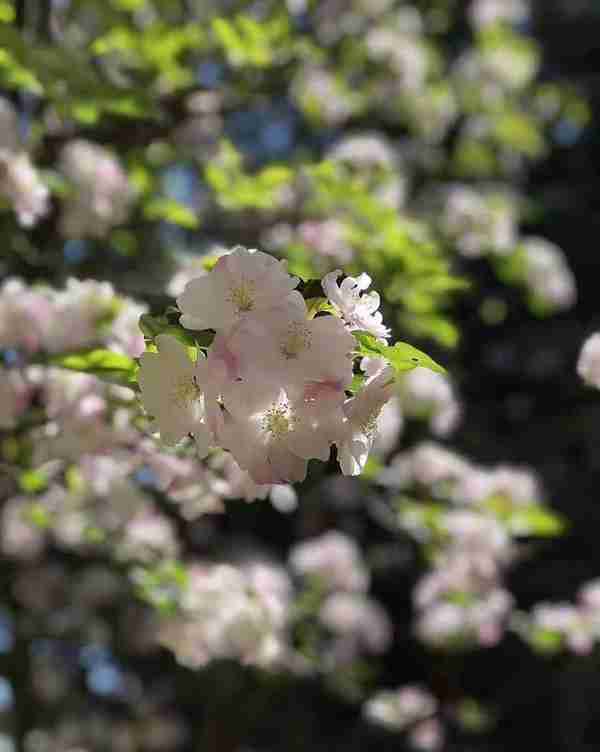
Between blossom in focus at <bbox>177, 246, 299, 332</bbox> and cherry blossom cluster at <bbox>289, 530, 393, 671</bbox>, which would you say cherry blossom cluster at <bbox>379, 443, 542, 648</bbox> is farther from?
blossom in focus at <bbox>177, 246, 299, 332</bbox>

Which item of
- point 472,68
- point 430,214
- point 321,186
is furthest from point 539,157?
point 321,186

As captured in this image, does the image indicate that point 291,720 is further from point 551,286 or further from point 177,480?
point 177,480

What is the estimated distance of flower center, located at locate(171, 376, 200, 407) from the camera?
79 centimetres

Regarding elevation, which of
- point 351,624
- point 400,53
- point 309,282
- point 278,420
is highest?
point 400,53

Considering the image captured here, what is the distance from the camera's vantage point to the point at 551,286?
2.51 metres

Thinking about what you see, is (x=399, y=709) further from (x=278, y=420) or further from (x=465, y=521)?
(x=278, y=420)

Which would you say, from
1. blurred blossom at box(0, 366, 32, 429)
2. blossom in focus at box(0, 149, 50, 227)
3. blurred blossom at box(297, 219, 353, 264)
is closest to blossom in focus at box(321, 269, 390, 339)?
blurred blossom at box(0, 366, 32, 429)

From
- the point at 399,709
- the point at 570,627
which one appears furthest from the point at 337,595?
the point at 570,627

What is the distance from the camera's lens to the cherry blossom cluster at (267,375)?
744 millimetres

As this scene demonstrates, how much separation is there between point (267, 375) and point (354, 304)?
0.09m

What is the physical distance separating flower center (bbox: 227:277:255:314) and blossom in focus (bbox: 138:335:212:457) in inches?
2.2

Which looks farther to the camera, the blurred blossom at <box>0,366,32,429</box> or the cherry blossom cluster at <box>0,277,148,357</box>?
the blurred blossom at <box>0,366,32,429</box>

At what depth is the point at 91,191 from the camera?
193 cm

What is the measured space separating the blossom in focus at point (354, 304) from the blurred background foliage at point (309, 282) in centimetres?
34
